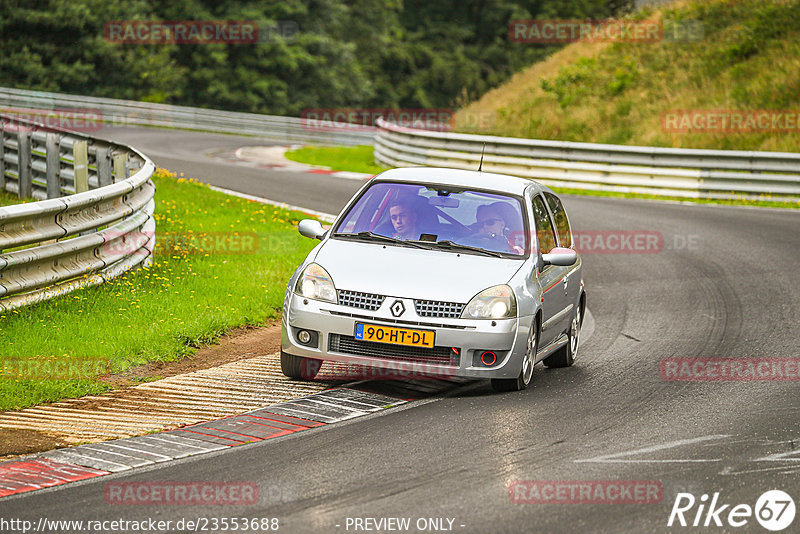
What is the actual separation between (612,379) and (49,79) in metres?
44.1

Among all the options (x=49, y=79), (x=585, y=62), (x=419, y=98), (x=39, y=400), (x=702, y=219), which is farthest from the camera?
(x=419, y=98)

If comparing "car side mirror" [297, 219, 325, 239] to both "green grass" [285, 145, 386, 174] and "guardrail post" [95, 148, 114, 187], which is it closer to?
"guardrail post" [95, 148, 114, 187]

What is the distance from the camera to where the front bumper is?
7.78 m

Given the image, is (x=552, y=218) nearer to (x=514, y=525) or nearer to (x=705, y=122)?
(x=514, y=525)

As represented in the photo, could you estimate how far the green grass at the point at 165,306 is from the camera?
27.3ft

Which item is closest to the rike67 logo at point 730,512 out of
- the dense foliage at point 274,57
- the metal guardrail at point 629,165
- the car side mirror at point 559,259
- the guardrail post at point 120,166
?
the car side mirror at point 559,259

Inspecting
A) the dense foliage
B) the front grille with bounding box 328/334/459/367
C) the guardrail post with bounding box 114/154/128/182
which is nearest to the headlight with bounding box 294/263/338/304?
the front grille with bounding box 328/334/459/367

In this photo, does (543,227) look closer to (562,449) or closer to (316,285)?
(316,285)

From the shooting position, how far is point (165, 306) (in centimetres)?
1021

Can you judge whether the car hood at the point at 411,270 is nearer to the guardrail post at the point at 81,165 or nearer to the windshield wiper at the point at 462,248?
the windshield wiper at the point at 462,248

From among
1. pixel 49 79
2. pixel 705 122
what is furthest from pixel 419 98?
pixel 705 122

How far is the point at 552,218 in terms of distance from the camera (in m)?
9.70

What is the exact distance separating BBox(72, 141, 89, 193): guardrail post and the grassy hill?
56.7 ft

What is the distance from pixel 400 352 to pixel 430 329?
0.90 ft
